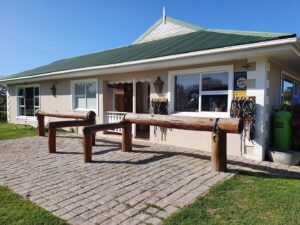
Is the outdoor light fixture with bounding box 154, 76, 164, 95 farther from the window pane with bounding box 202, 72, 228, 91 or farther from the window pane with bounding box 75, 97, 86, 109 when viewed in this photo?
the window pane with bounding box 75, 97, 86, 109

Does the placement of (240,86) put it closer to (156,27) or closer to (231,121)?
(231,121)

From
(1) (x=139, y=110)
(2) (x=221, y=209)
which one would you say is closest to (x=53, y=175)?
(2) (x=221, y=209)

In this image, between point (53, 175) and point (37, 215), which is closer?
point (37, 215)

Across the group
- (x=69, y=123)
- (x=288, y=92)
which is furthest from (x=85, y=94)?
(x=288, y=92)

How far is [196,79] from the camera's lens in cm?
705

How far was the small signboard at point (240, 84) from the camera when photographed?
600 centimetres

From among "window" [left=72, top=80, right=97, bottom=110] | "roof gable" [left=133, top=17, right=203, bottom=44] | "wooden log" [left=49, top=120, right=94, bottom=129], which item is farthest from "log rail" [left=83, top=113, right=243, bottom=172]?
"roof gable" [left=133, top=17, right=203, bottom=44]

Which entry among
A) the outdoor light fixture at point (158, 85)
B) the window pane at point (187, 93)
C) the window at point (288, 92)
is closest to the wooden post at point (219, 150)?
the window pane at point (187, 93)

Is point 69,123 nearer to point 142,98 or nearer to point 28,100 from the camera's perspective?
point 142,98

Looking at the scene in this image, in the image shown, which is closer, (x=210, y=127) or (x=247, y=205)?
(x=247, y=205)

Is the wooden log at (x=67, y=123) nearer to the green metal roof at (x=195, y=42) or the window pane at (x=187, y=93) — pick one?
the green metal roof at (x=195, y=42)

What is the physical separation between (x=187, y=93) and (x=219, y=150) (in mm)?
2978

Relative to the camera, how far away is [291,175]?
472 centimetres

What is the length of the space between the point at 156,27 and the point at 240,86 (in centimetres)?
723
